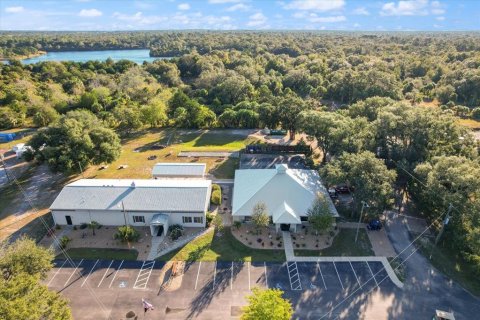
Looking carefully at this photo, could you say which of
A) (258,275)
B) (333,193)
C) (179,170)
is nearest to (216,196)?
(179,170)

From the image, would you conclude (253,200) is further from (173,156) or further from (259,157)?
(173,156)

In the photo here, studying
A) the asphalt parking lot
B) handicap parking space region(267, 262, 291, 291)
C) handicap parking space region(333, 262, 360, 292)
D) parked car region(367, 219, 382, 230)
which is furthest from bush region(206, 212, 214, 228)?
parked car region(367, 219, 382, 230)

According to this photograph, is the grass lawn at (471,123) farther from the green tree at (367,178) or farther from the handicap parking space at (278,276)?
the handicap parking space at (278,276)

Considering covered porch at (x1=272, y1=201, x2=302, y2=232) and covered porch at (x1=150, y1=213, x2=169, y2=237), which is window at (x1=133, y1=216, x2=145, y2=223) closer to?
covered porch at (x1=150, y1=213, x2=169, y2=237)

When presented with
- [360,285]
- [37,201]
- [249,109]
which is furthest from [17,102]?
[360,285]

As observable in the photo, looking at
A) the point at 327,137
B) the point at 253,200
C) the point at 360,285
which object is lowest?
the point at 360,285

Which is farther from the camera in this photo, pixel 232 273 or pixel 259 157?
pixel 259 157

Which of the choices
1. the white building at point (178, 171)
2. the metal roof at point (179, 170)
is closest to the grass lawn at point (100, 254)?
the white building at point (178, 171)

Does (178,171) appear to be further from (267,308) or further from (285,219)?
(267,308)
